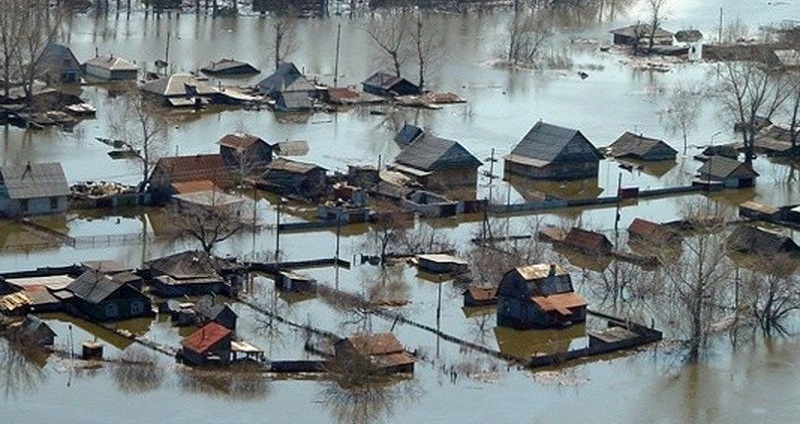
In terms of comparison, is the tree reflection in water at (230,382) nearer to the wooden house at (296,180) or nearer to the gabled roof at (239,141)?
the wooden house at (296,180)

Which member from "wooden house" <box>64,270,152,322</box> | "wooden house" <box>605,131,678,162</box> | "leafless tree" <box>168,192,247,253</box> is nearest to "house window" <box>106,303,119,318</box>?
"wooden house" <box>64,270,152,322</box>

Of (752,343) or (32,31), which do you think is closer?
(752,343)

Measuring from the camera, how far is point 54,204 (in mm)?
19812

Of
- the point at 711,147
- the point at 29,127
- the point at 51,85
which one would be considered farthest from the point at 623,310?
the point at 51,85

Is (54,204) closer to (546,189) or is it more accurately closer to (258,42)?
(546,189)

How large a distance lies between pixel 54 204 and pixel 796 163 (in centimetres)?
1019

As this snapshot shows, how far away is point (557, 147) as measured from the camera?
22.8m

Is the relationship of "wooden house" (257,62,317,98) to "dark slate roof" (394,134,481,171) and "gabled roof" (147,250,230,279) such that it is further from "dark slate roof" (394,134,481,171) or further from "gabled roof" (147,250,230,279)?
"gabled roof" (147,250,230,279)

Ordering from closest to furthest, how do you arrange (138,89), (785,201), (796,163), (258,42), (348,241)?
(348,241) < (785,201) < (796,163) < (138,89) < (258,42)

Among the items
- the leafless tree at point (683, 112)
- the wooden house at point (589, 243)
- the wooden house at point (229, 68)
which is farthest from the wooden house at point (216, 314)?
the wooden house at point (229, 68)

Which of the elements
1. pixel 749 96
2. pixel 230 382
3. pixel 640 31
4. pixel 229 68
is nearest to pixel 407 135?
pixel 749 96

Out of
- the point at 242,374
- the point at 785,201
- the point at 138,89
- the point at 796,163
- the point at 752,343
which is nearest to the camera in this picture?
the point at 242,374

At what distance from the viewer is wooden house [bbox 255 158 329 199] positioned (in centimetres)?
2102

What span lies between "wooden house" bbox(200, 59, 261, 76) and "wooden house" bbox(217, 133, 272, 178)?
6.71m
